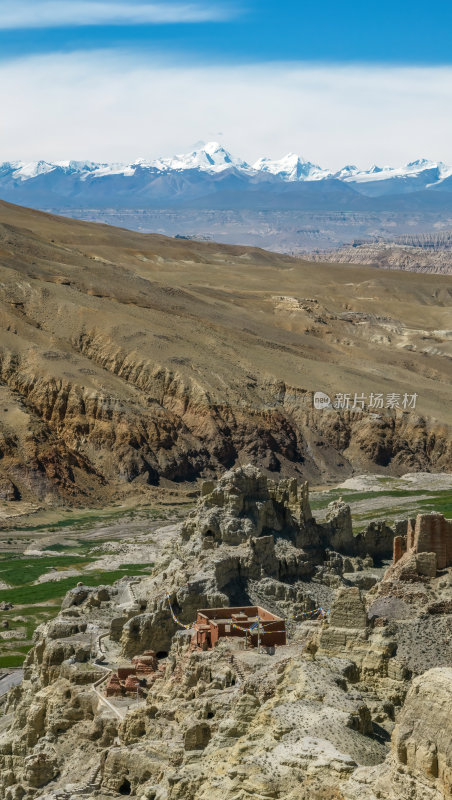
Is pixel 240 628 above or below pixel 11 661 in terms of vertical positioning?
above

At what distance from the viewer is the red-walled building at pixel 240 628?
39.9 m

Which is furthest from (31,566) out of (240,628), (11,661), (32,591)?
(240,628)

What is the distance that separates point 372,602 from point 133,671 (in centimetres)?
741

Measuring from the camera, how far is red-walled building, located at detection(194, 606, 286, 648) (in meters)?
39.9

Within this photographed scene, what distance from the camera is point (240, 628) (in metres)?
40.7

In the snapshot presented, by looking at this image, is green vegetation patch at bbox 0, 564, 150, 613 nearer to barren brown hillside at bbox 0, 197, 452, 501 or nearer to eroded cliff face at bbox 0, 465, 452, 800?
eroded cliff face at bbox 0, 465, 452, 800

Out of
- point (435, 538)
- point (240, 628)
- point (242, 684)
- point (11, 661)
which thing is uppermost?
point (435, 538)

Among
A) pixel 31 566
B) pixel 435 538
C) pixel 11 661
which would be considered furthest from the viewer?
pixel 31 566

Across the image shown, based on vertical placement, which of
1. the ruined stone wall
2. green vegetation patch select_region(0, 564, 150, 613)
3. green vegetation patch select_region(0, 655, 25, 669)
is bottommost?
green vegetation patch select_region(0, 564, 150, 613)

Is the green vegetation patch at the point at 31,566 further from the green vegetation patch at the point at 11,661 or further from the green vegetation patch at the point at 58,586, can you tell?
the green vegetation patch at the point at 11,661

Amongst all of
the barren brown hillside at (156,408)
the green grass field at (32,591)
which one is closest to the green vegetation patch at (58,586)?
the green grass field at (32,591)

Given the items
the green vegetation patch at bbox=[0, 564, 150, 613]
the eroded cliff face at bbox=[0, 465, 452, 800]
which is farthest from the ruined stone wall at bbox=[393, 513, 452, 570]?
the green vegetation patch at bbox=[0, 564, 150, 613]

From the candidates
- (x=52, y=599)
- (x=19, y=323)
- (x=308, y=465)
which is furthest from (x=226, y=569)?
(x=19, y=323)

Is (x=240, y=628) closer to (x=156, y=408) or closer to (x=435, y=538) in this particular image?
(x=435, y=538)
